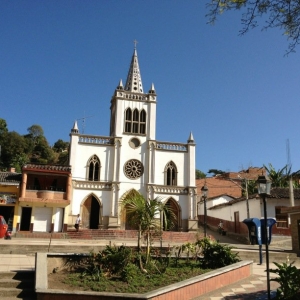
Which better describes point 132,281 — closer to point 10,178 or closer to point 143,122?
point 10,178

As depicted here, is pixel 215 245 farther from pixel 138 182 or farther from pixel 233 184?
pixel 233 184

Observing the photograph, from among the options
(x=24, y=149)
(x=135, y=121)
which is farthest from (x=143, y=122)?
(x=24, y=149)

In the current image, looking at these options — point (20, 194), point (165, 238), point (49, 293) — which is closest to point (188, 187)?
point (165, 238)

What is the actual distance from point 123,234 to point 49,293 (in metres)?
20.8

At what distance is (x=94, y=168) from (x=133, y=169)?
154 inches

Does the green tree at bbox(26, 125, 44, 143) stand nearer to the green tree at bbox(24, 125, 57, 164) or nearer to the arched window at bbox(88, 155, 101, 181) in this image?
the green tree at bbox(24, 125, 57, 164)

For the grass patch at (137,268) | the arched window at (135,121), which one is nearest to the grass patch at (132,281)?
the grass patch at (137,268)

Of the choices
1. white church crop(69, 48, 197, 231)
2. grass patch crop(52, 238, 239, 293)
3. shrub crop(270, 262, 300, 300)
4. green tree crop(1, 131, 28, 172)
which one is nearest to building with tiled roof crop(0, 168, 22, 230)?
white church crop(69, 48, 197, 231)

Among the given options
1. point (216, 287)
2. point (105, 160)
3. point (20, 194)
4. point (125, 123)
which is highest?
point (125, 123)

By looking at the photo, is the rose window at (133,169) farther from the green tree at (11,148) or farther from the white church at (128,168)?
the green tree at (11,148)

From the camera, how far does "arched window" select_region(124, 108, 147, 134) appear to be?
36062mm

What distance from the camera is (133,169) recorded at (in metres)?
34.5

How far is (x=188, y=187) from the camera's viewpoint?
113 ft

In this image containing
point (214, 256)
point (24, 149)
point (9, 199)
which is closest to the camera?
point (214, 256)
